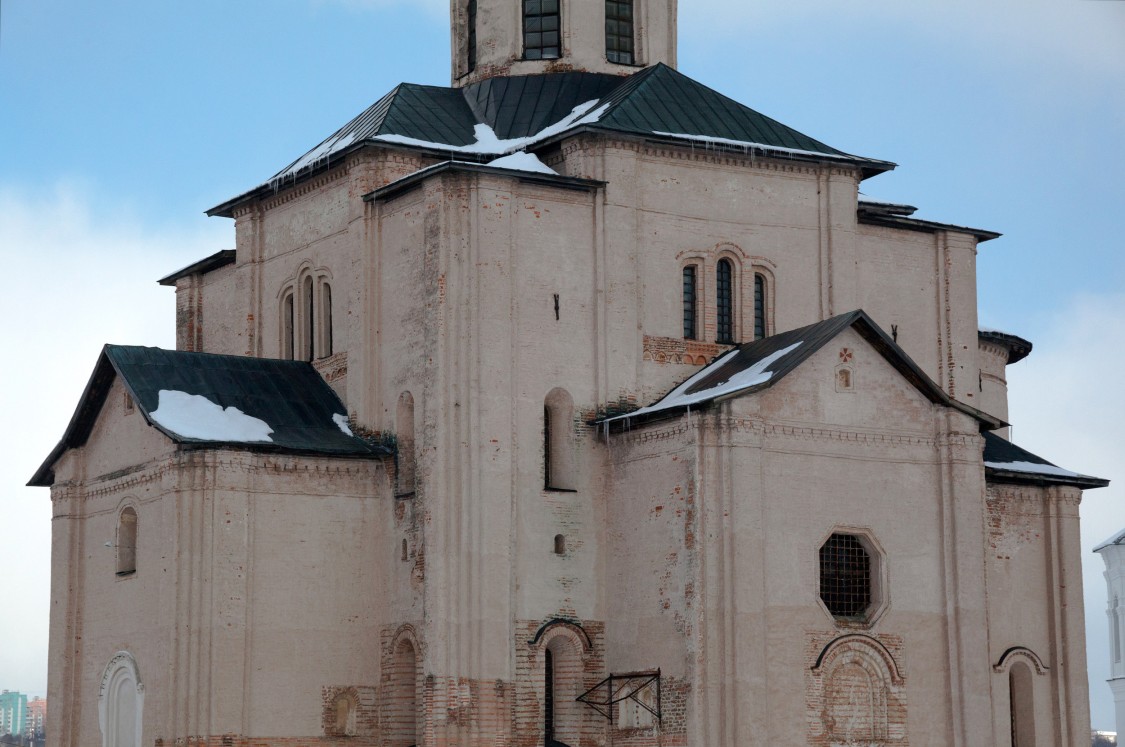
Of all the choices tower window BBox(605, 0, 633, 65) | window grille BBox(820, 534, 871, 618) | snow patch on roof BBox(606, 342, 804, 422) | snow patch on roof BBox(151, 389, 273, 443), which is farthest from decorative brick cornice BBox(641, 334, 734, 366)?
tower window BBox(605, 0, 633, 65)

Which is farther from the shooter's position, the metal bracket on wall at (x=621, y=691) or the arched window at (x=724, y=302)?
the arched window at (x=724, y=302)

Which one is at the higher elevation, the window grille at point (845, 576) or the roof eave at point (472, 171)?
the roof eave at point (472, 171)

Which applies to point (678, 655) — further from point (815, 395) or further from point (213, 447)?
point (213, 447)

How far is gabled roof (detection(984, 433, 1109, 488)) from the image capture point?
35.3 meters

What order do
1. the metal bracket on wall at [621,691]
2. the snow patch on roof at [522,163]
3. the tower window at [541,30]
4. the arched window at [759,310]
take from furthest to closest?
the tower window at [541,30], the arched window at [759,310], the snow patch on roof at [522,163], the metal bracket on wall at [621,691]

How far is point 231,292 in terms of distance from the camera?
125ft

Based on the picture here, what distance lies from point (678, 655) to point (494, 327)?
5885 mm

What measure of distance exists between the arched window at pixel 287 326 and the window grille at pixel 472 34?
5.74 m

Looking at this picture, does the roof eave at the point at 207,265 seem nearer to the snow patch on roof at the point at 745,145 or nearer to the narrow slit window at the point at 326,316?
the narrow slit window at the point at 326,316

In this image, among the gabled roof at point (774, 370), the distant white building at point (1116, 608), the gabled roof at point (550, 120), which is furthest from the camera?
the distant white building at point (1116, 608)

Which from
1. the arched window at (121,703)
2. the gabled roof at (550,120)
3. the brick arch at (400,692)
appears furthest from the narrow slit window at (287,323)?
the brick arch at (400,692)

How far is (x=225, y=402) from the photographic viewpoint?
1303 inches

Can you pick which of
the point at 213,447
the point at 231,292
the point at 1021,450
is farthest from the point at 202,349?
the point at 1021,450

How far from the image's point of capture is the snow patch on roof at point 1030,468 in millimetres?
35625
